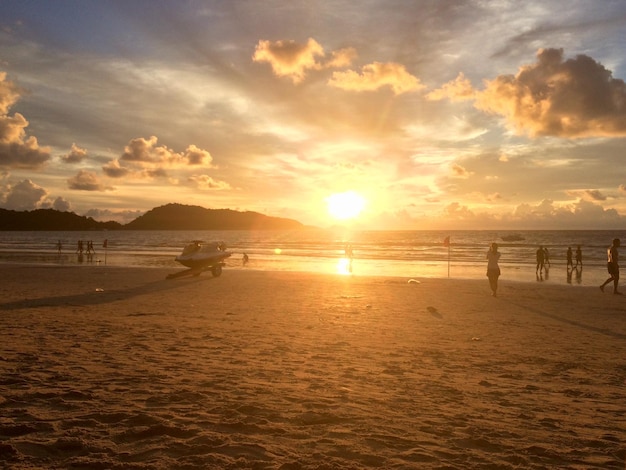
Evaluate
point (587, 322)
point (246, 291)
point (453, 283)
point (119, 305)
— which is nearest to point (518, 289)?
point (453, 283)

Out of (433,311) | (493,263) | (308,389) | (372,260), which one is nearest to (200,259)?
(433,311)

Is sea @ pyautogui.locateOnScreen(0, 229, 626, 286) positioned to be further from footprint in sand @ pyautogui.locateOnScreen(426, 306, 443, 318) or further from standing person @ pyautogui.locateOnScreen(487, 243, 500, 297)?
footprint in sand @ pyautogui.locateOnScreen(426, 306, 443, 318)

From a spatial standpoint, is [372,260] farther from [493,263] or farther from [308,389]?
[308,389]

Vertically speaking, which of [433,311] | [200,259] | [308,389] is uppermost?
[200,259]

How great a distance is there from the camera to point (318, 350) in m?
9.23

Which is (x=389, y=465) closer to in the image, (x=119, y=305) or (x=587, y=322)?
(x=587, y=322)

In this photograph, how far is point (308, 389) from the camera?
22.0 feet

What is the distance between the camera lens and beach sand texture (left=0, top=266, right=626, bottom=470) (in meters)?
4.68

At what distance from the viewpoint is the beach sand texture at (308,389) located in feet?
15.3

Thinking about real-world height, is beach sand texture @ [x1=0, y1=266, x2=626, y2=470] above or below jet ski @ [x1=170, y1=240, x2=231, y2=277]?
below

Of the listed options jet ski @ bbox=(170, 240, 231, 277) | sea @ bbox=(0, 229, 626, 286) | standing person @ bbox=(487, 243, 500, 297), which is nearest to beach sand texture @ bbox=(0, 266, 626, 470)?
standing person @ bbox=(487, 243, 500, 297)

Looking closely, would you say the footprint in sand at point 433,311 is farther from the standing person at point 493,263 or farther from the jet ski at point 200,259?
the jet ski at point 200,259

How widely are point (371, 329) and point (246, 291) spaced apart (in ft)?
31.1

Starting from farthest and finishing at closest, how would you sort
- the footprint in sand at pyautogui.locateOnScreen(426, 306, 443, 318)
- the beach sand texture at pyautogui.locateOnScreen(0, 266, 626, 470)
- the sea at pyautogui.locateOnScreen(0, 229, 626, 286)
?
the sea at pyautogui.locateOnScreen(0, 229, 626, 286) → the footprint in sand at pyautogui.locateOnScreen(426, 306, 443, 318) → the beach sand texture at pyautogui.locateOnScreen(0, 266, 626, 470)
